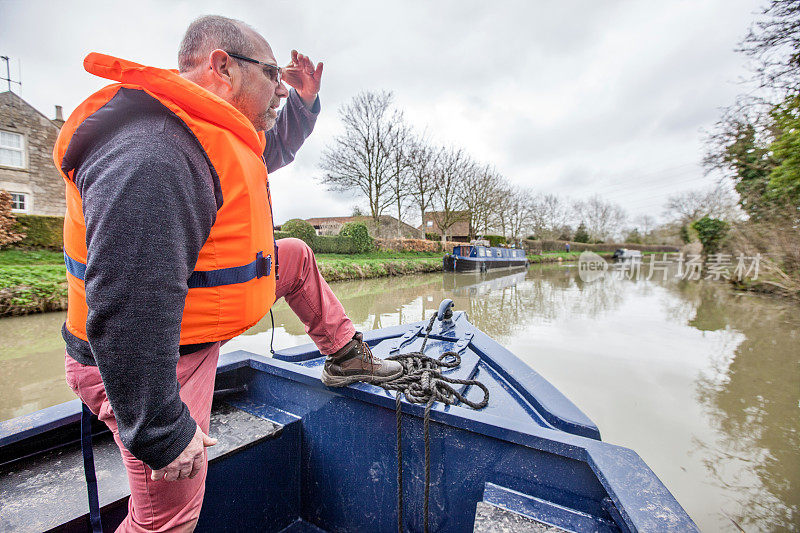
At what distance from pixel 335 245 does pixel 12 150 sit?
13.2 meters

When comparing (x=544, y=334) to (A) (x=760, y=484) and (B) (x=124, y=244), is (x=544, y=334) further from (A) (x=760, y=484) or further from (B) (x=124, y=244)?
(B) (x=124, y=244)

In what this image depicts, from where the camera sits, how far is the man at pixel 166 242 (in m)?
0.63

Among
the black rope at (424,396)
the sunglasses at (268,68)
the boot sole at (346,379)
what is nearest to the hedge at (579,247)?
the black rope at (424,396)

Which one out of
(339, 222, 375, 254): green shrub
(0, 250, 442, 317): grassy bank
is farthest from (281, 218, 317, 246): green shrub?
(0, 250, 442, 317): grassy bank

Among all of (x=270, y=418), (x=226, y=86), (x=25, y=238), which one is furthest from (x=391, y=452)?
(x=25, y=238)

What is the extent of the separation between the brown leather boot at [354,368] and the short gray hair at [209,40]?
43.5 inches

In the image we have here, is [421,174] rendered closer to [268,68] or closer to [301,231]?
[301,231]

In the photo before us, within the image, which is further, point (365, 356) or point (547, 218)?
point (547, 218)

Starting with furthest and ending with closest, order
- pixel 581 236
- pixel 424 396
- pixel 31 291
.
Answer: pixel 581 236, pixel 31 291, pixel 424 396

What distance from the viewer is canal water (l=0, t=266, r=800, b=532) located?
7.07 feet

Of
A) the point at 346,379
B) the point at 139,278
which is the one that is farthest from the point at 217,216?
the point at 346,379

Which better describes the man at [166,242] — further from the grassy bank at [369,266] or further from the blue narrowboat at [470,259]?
the blue narrowboat at [470,259]

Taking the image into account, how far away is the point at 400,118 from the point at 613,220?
154 ft

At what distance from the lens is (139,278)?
0.62 metres
